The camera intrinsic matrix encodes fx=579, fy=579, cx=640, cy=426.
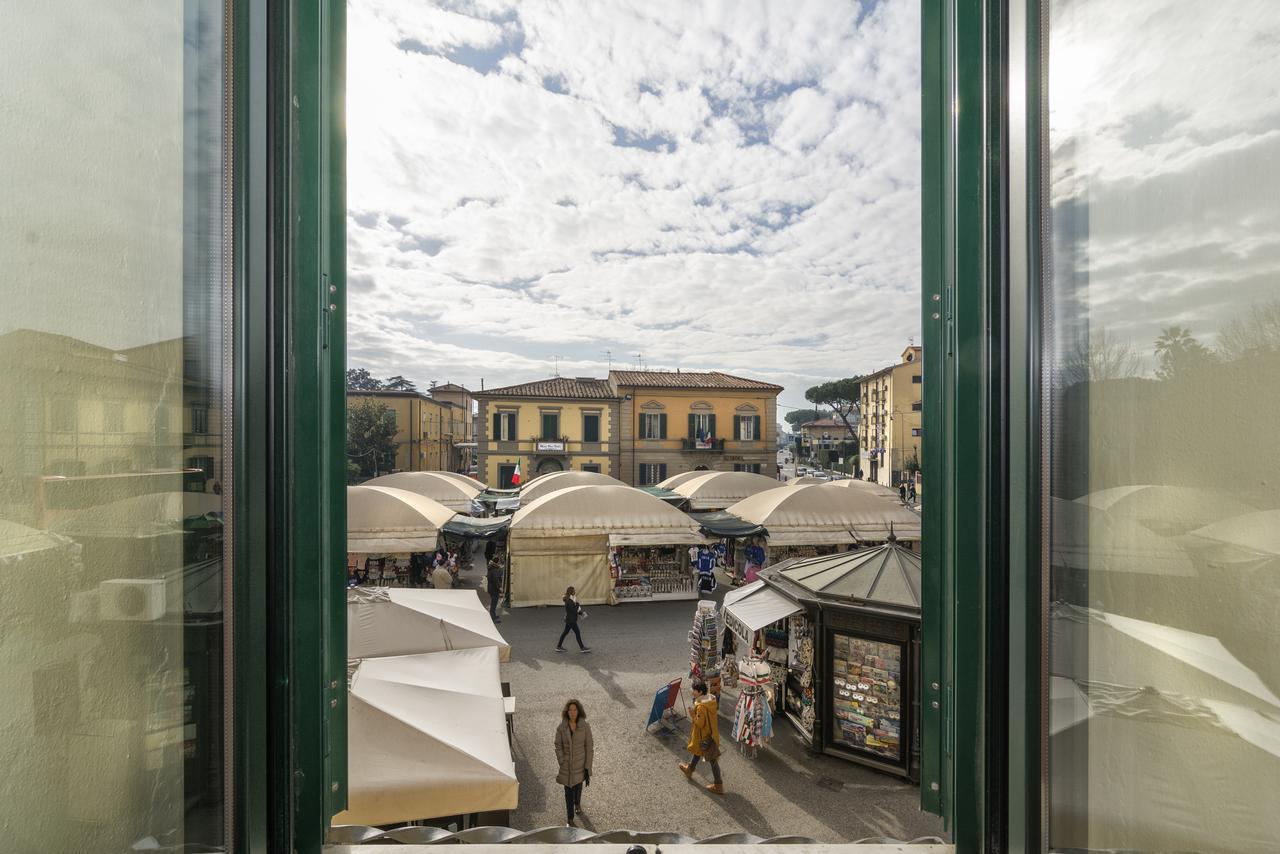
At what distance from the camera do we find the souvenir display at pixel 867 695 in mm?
4844

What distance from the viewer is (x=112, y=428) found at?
91 cm

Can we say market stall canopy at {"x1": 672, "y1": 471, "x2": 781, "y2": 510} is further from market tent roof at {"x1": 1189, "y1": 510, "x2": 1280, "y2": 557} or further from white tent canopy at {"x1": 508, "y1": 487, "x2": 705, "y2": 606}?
market tent roof at {"x1": 1189, "y1": 510, "x2": 1280, "y2": 557}

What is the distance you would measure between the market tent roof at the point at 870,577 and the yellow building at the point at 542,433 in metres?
18.5

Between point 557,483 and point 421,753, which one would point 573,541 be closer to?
point 557,483

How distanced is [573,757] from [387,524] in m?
6.96

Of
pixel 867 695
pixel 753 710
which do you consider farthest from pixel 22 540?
pixel 867 695

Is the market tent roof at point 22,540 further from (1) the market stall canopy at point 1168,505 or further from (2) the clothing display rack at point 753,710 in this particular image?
(2) the clothing display rack at point 753,710

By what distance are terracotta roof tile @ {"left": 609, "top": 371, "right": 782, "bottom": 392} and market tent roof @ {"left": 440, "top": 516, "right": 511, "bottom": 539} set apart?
44.7ft

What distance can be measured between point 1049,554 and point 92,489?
165 cm

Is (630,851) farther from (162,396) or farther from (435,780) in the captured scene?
(435,780)

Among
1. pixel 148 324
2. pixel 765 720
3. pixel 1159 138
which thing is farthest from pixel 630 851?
pixel 765 720

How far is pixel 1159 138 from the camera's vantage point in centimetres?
97

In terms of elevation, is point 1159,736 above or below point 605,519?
above

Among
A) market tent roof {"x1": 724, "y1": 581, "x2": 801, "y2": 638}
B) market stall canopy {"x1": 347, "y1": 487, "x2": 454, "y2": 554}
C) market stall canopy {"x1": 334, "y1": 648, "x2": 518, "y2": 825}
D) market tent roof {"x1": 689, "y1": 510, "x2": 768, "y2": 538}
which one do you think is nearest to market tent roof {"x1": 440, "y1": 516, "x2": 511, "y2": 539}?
market stall canopy {"x1": 347, "y1": 487, "x2": 454, "y2": 554}
